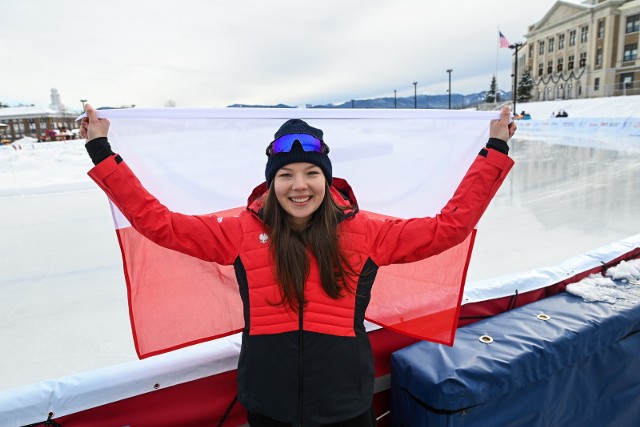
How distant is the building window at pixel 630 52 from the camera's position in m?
35.1

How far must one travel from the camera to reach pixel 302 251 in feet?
3.85

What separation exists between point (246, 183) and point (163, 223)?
1.64ft

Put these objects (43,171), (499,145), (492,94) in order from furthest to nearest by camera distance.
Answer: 1. (492,94)
2. (43,171)
3. (499,145)

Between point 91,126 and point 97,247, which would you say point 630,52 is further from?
point 91,126

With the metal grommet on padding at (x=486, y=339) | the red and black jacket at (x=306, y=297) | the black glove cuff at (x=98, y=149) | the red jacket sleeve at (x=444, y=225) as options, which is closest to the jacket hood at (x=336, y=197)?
the red and black jacket at (x=306, y=297)

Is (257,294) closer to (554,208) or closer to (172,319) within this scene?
(172,319)

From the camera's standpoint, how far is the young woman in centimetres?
115

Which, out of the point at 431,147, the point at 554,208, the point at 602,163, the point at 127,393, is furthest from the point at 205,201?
the point at 602,163

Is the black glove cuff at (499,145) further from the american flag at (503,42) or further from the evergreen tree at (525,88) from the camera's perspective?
the evergreen tree at (525,88)

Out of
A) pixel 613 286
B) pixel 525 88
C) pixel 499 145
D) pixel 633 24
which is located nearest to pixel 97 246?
pixel 499 145

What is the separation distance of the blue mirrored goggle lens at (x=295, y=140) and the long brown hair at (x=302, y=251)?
0.42 feet

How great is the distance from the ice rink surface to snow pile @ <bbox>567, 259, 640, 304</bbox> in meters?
0.99

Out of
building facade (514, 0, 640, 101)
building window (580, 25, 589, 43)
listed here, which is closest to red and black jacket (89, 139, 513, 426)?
building facade (514, 0, 640, 101)

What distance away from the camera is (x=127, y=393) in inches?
49.8
